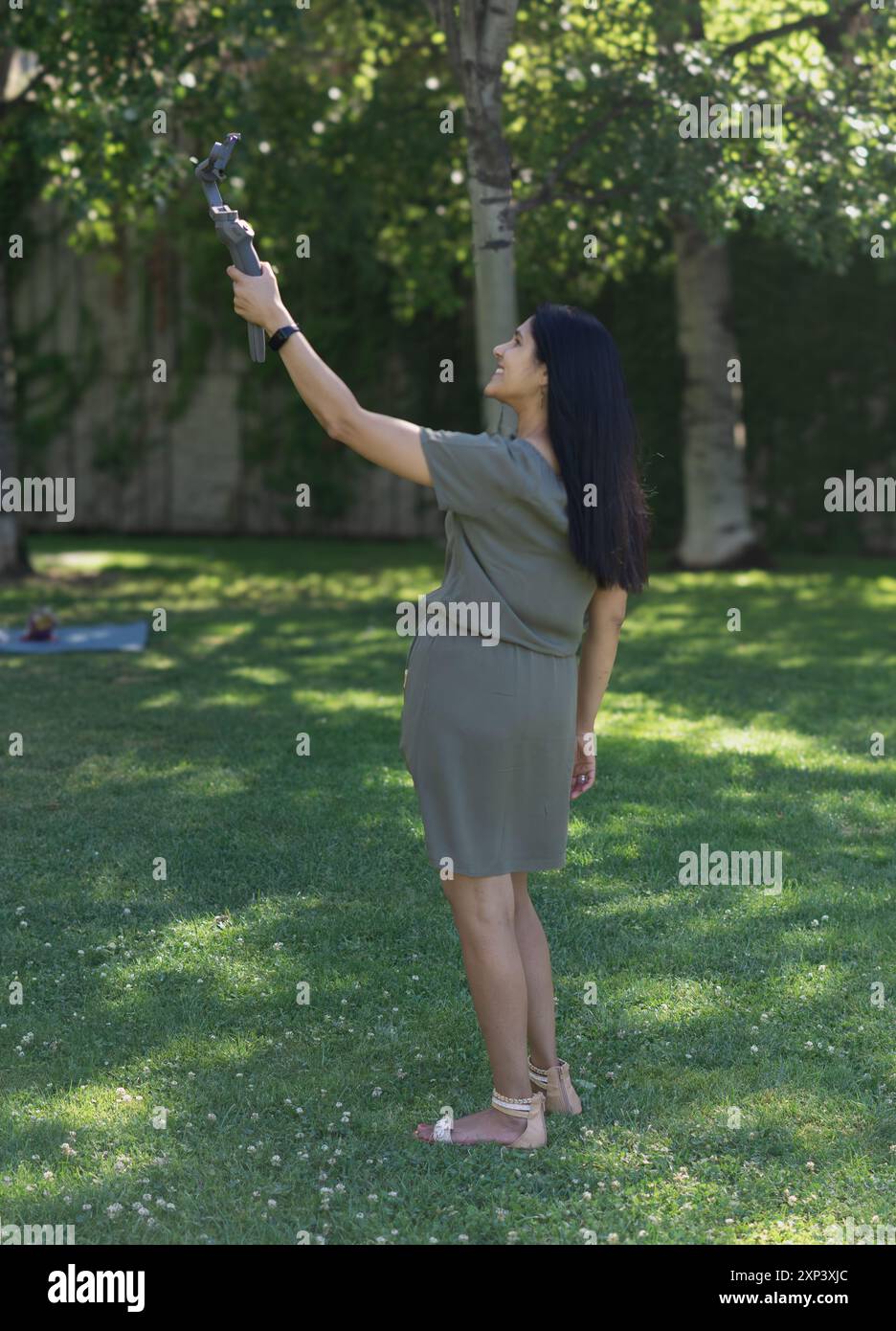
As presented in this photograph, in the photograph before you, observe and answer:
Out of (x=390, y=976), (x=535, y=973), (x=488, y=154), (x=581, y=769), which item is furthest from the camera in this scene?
(x=488, y=154)

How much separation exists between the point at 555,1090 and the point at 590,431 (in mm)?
1560

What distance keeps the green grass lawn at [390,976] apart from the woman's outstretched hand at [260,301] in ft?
6.01

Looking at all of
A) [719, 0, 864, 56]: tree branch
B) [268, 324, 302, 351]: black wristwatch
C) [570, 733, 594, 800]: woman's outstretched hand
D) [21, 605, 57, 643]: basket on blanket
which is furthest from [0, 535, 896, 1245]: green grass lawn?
[719, 0, 864, 56]: tree branch

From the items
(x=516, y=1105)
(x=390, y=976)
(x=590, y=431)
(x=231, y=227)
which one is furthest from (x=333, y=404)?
(x=390, y=976)

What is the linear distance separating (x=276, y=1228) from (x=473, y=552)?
4.82 feet

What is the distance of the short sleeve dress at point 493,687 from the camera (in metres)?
3.37

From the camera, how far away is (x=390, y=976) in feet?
14.9

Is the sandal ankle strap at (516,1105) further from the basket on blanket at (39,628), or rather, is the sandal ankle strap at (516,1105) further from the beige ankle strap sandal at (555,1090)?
the basket on blanket at (39,628)

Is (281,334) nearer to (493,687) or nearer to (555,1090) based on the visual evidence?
(493,687)

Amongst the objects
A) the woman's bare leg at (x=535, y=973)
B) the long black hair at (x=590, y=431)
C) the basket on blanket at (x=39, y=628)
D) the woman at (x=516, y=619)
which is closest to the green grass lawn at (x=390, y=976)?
the woman's bare leg at (x=535, y=973)

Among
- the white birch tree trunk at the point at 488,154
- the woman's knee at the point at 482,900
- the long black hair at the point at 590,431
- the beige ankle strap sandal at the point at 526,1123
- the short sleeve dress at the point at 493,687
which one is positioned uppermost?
the white birch tree trunk at the point at 488,154

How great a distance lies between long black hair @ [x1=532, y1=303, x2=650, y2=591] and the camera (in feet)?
11.1

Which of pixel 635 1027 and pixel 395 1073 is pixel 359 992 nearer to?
pixel 395 1073
